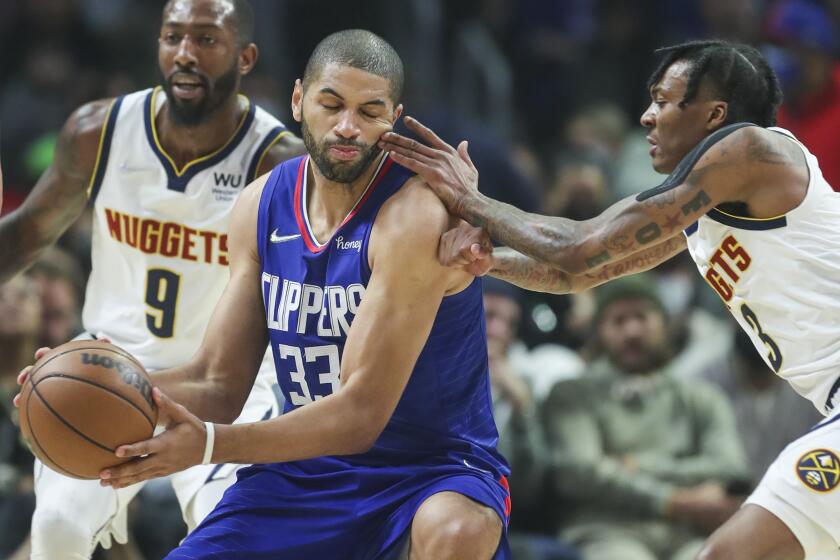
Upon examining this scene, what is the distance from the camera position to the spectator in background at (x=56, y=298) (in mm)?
8367

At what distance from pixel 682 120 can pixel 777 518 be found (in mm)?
1587

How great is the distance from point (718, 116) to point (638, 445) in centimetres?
350

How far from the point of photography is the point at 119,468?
15.1 feet

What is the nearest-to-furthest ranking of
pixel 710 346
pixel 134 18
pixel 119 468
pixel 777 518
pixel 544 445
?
1. pixel 119 468
2. pixel 777 518
3. pixel 544 445
4. pixel 710 346
5. pixel 134 18

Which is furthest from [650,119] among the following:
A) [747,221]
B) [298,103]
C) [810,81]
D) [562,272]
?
[810,81]

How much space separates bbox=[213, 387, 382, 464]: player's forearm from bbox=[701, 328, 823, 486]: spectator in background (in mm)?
4585

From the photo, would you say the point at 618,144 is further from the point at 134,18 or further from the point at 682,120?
the point at 682,120

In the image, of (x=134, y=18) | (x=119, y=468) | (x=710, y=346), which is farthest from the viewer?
(x=134, y=18)

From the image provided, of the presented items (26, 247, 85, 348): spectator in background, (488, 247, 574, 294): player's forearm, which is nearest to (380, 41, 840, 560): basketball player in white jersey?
(488, 247, 574, 294): player's forearm

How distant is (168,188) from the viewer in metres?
6.34

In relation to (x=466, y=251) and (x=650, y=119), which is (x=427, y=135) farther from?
(x=650, y=119)

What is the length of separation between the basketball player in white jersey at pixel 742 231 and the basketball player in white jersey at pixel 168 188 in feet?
4.40

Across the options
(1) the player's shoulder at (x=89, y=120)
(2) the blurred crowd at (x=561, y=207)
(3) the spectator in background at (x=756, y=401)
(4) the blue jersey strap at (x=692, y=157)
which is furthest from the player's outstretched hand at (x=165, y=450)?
(3) the spectator in background at (x=756, y=401)

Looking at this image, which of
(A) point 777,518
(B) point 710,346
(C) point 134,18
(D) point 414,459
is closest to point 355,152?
(D) point 414,459
